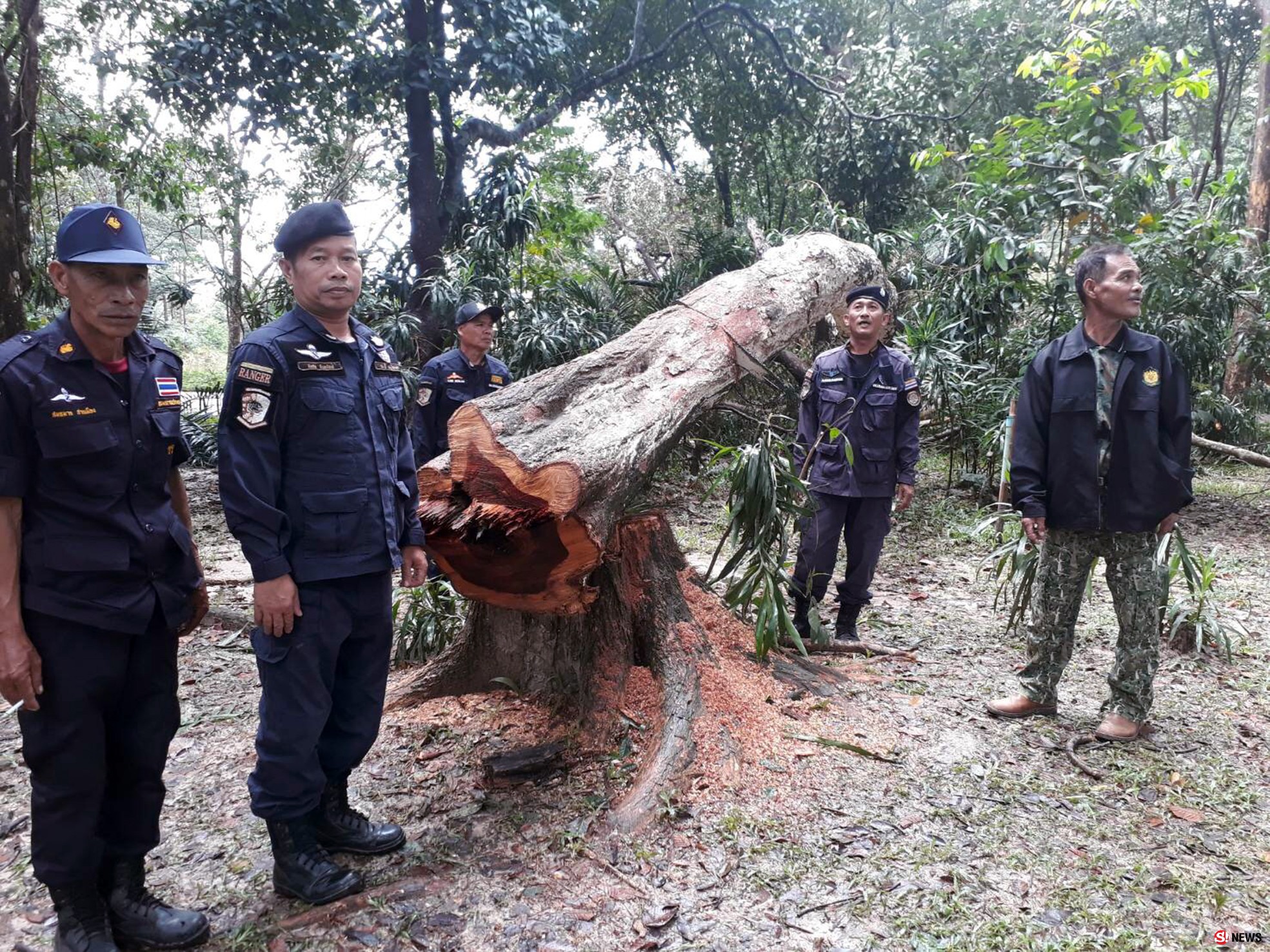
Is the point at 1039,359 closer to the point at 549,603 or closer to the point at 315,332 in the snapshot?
the point at 549,603

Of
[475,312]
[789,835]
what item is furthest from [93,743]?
[475,312]

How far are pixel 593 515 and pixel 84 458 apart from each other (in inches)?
53.8

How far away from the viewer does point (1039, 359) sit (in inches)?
132

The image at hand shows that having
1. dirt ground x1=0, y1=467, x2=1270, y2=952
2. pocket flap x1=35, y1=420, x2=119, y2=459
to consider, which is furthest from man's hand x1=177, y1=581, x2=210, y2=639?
dirt ground x1=0, y1=467, x2=1270, y2=952

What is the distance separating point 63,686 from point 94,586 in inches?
9.5

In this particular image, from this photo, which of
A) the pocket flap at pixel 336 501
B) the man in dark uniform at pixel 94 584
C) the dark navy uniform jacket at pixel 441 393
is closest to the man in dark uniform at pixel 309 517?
the pocket flap at pixel 336 501

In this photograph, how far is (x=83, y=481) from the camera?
201 centimetres

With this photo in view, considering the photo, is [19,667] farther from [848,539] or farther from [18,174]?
[18,174]

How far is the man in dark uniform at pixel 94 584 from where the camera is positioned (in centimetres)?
196

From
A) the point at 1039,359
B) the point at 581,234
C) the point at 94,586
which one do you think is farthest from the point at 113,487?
the point at 581,234

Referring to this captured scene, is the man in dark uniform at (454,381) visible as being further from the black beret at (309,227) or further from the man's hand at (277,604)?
the man's hand at (277,604)

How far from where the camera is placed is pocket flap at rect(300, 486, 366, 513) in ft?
7.37

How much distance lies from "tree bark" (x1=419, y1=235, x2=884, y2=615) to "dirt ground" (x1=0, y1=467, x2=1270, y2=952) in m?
0.72

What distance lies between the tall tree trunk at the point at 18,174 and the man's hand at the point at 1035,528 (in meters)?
5.93
